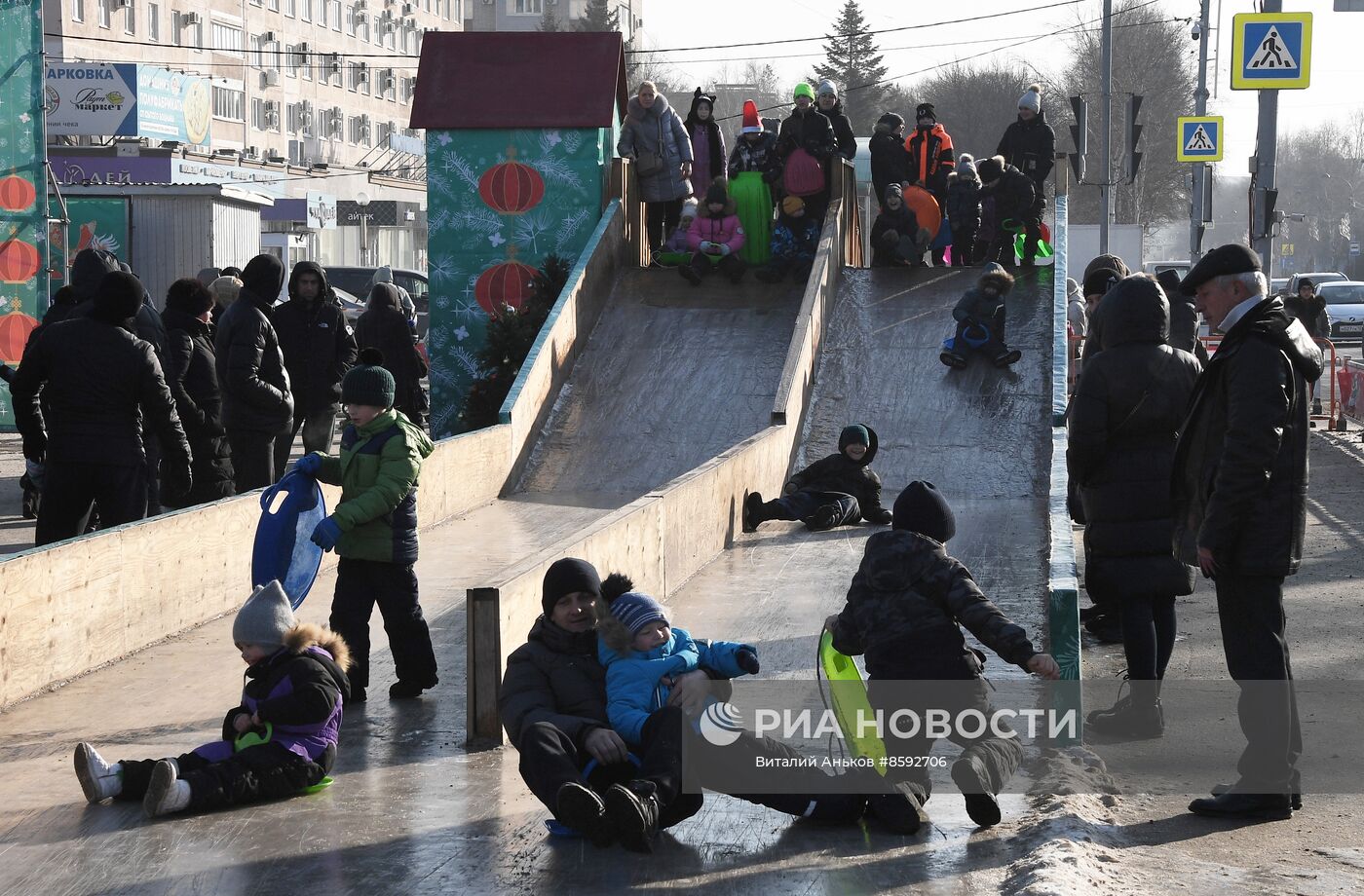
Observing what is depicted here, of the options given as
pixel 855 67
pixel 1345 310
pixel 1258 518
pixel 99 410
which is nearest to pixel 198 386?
pixel 99 410

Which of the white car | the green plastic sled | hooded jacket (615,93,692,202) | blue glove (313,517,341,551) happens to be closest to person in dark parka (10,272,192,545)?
blue glove (313,517,341,551)

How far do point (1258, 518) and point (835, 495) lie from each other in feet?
19.6

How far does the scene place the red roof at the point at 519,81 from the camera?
1875 centimetres

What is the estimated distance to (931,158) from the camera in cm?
1966

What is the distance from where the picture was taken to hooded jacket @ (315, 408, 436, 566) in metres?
6.56

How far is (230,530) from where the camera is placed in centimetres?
874

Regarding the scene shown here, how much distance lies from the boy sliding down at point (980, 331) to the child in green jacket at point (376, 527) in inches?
362

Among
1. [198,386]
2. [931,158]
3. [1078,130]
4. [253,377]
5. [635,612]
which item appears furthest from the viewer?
[1078,130]

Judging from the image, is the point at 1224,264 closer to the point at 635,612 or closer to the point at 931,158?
the point at 635,612

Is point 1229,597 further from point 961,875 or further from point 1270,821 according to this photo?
point 961,875

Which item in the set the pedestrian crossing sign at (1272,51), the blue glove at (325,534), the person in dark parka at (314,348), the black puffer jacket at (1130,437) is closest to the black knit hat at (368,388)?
the blue glove at (325,534)

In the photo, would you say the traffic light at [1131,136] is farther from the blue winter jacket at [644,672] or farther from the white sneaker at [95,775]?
the white sneaker at [95,775]

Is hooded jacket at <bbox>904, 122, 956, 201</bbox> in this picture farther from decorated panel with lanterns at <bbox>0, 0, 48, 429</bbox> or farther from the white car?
the white car

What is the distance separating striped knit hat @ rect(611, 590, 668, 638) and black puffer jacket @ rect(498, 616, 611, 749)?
7.6 inches
